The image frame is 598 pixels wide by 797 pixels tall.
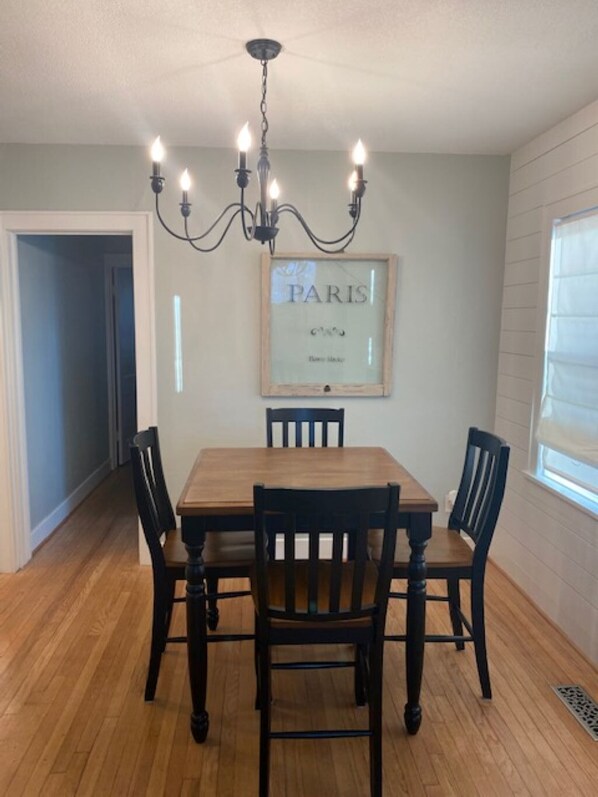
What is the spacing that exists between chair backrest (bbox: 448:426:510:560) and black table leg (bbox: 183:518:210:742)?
1058 mm

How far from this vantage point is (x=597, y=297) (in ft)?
8.25

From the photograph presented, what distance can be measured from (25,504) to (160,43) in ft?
8.58

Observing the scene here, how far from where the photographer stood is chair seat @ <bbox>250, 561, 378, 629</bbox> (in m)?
1.77

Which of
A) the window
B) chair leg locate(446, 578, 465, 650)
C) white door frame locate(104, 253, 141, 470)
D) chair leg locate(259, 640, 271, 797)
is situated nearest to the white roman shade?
the window

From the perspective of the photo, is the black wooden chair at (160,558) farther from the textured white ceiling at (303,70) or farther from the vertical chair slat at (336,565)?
the textured white ceiling at (303,70)

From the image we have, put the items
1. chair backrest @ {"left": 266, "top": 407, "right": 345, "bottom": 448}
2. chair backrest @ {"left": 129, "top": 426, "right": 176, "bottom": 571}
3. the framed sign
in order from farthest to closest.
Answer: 1. the framed sign
2. chair backrest @ {"left": 266, "top": 407, "right": 345, "bottom": 448}
3. chair backrest @ {"left": 129, "top": 426, "right": 176, "bottom": 571}

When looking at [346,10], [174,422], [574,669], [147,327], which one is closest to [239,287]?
[147,327]

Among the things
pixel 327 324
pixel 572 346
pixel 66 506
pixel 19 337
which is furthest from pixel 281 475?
pixel 66 506

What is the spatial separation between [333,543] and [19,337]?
8.19ft

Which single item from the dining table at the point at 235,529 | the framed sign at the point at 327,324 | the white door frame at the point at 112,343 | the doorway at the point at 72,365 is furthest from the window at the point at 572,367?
the white door frame at the point at 112,343

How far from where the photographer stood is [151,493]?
7.37 ft

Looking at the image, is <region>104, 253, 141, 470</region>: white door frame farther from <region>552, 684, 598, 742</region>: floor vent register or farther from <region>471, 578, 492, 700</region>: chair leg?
<region>552, 684, 598, 742</region>: floor vent register

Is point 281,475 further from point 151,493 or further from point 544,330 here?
point 544,330

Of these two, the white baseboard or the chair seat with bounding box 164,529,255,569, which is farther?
the white baseboard
